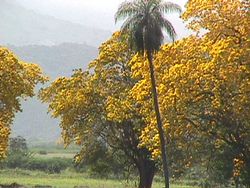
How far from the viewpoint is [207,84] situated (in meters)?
27.2

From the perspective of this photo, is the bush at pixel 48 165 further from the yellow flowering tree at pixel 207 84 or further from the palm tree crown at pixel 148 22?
the palm tree crown at pixel 148 22

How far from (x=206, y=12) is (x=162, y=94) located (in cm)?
499

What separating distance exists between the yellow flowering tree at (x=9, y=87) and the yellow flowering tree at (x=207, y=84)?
11.0 metres

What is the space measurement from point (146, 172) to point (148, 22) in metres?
16.9

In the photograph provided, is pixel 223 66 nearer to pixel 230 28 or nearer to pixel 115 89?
pixel 230 28

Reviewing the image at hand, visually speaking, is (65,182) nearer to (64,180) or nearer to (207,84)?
(64,180)

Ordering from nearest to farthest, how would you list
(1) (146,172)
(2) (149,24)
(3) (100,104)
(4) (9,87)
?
1. (2) (149,24)
2. (4) (9,87)
3. (3) (100,104)
4. (1) (146,172)

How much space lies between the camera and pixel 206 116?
92.6 ft

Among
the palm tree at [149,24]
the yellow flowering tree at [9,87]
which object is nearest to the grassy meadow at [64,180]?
the yellow flowering tree at [9,87]

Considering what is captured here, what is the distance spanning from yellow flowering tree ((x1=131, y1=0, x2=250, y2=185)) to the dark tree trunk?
1009 cm

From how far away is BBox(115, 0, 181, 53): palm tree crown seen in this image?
2728 centimetres

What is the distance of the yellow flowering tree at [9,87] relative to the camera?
3703 centimetres

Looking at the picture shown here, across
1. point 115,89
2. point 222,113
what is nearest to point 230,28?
point 222,113

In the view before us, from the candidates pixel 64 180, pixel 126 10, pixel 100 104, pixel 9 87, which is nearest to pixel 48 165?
pixel 64 180
